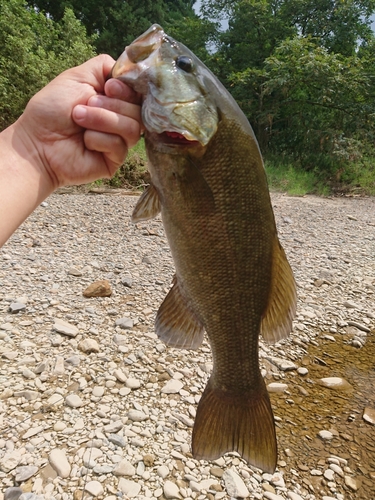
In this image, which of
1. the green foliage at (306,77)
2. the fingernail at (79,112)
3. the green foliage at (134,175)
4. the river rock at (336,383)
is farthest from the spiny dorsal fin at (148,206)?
the green foliage at (306,77)

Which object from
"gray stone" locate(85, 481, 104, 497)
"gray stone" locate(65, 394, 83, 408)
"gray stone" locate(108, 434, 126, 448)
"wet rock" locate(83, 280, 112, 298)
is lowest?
"gray stone" locate(85, 481, 104, 497)

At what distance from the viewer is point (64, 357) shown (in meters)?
3.82

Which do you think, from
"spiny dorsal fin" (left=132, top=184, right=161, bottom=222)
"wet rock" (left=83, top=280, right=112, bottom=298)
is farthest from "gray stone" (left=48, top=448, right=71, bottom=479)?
"wet rock" (left=83, top=280, right=112, bottom=298)

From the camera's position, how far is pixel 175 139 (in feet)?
5.11

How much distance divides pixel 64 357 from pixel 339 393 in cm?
276

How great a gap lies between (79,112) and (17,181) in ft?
1.48

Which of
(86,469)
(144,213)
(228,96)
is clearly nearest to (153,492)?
(86,469)

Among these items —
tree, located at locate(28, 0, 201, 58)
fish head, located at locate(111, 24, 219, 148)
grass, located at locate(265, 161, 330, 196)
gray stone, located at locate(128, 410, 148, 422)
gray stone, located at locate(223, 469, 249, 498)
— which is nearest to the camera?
fish head, located at locate(111, 24, 219, 148)

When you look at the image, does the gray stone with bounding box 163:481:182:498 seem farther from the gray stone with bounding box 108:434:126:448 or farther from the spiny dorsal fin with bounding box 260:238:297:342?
the spiny dorsal fin with bounding box 260:238:297:342

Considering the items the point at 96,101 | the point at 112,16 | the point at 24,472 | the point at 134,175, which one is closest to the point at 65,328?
the point at 24,472

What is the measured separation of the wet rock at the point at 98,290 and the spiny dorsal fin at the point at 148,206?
3468mm

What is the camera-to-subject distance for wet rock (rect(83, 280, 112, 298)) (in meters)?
4.98

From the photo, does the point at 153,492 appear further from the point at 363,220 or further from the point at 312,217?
the point at 363,220

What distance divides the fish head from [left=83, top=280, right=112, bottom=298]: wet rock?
3684 mm
